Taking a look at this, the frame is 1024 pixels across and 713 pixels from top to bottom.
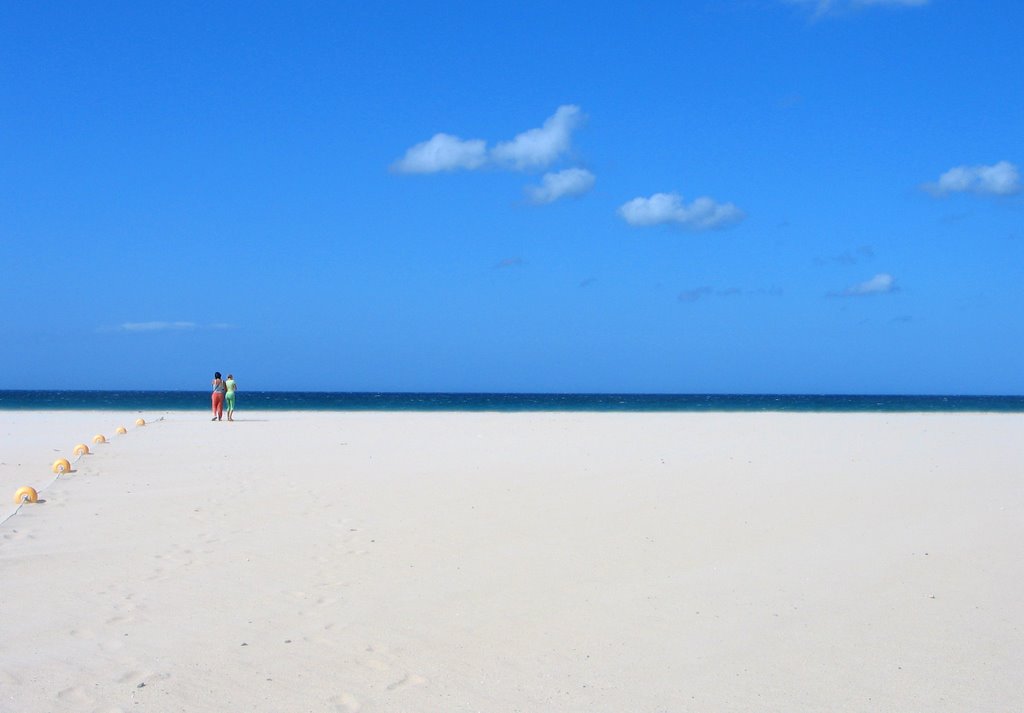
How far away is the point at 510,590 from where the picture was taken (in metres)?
7.25

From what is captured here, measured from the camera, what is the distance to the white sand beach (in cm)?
515

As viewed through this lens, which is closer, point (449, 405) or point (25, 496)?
point (25, 496)

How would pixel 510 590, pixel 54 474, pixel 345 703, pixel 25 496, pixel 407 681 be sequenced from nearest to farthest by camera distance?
pixel 345 703 → pixel 407 681 → pixel 510 590 → pixel 25 496 → pixel 54 474

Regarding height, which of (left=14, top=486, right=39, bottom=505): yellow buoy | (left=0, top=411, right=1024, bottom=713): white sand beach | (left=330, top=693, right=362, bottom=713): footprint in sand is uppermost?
(left=14, top=486, right=39, bottom=505): yellow buoy

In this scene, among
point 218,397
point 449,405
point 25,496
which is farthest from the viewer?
point 449,405

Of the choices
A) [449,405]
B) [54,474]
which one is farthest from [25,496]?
[449,405]

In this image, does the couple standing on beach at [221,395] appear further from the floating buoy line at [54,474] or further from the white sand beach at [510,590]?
the white sand beach at [510,590]

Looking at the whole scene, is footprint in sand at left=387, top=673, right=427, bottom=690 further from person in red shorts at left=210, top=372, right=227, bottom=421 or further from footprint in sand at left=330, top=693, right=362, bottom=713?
person in red shorts at left=210, top=372, right=227, bottom=421

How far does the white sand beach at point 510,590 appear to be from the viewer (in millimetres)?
5152

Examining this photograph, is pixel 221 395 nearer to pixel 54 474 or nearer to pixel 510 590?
pixel 54 474

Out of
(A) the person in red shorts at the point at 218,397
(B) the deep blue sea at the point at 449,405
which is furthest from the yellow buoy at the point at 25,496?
(B) the deep blue sea at the point at 449,405

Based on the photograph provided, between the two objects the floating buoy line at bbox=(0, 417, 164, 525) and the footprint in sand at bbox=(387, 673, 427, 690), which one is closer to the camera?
the footprint in sand at bbox=(387, 673, 427, 690)

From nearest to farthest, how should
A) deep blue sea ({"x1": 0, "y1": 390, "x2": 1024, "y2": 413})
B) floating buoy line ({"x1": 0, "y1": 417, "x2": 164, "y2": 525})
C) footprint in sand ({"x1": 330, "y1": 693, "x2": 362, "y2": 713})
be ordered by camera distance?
footprint in sand ({"x1": 330, "y1": 693, "x2": 362, "y2": 713}) → floating buoy line ({"x1": 0, "y1": 417, "x2": 164, "y2": 525}) → deep blue sea ({"x1": 0, "y1": 390, "x2": 1024, "y2": 413})

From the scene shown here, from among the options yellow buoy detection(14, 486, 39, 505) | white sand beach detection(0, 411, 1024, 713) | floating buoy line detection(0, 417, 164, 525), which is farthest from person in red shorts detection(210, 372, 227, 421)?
yellow buoy detection(14, 486, 39, 505)
